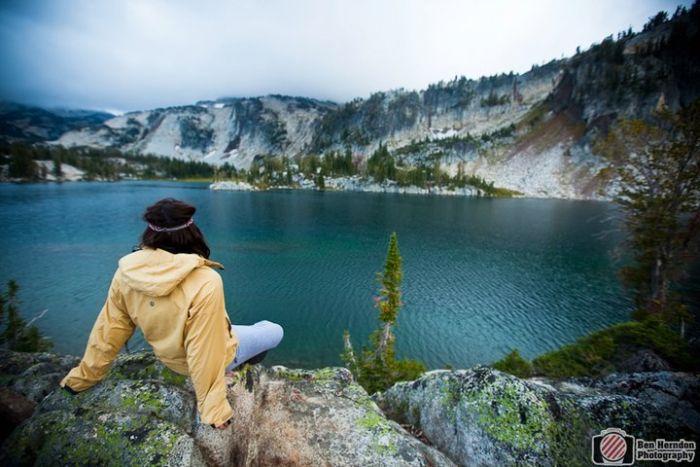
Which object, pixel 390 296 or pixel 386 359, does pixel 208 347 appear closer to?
pixel 390 296

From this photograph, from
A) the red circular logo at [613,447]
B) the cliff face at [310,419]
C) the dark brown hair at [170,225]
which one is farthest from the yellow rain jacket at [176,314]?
the red circular logo at [613,447]

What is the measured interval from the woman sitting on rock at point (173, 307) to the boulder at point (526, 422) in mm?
5508

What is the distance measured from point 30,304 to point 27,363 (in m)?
34.8

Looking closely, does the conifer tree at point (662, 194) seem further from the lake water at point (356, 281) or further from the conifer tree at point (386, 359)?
the conifer tree at point (386, 359)

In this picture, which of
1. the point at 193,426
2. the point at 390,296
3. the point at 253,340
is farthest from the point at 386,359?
the point at 193,426

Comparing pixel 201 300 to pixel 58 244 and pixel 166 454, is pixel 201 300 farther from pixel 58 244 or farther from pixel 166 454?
pixel 58 244

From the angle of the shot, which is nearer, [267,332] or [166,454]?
[166,454]

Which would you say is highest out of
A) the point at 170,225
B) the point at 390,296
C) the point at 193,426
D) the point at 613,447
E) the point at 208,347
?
A: the point at 170,225

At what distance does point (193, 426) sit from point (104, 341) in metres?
2.05

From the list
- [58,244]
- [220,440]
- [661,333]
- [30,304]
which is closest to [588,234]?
[661,333]

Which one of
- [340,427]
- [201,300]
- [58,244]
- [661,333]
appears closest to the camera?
[201,300]

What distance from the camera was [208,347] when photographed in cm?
398

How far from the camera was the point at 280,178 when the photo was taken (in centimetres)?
19812

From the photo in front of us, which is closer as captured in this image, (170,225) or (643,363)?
(170,225)
